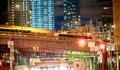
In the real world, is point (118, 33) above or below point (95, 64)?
above

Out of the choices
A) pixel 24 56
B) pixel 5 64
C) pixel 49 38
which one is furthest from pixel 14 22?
pixel 49 38

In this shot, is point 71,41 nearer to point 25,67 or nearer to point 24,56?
point 25,67

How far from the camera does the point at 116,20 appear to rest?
4872 inches

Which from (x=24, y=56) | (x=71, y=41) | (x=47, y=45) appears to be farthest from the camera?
(x=24, y=56)

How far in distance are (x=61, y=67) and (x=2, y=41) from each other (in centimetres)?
2535

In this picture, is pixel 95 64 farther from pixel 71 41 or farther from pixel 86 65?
pixel 71 41

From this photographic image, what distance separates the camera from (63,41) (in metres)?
71.9

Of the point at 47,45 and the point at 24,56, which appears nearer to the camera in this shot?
the point at 47,45

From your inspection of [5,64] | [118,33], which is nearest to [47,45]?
[5,64]

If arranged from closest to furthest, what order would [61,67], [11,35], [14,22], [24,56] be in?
1. [11,35]
2. [61,67]
3. [24,56]
4. [14,22]

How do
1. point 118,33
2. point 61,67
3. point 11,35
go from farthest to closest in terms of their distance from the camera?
1. point 118,33
2. point 61,67
3. point 11,35

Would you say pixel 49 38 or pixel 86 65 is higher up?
pixel 49 38

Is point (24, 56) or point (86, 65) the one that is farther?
point (86, 65)

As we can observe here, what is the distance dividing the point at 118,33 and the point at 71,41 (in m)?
47.7
